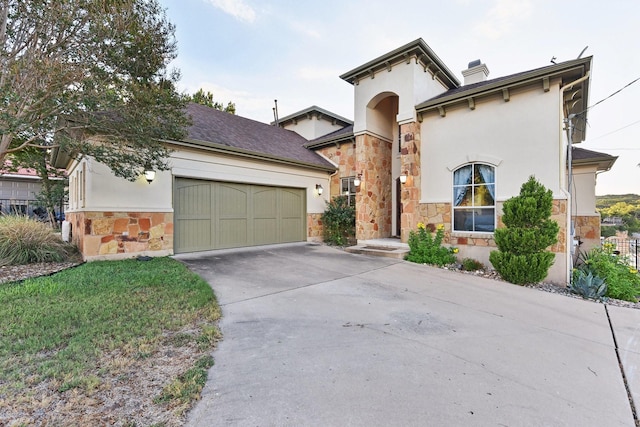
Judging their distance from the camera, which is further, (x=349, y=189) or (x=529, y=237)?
(x=349, y=189)

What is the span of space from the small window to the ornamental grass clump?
130 inches

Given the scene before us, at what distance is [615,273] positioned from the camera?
592 cm

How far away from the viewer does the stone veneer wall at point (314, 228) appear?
10789 mm

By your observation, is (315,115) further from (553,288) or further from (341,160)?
(553,288)

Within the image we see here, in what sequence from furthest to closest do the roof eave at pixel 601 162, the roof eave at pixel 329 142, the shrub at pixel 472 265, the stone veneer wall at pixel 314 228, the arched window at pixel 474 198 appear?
the stone veneer wall at pixel 314 228 < the roof eave at pixel 329 142 < the roof eave at pixel 601 162 < the arched window at pixel 474 198 < the shrub at pixel 472 265

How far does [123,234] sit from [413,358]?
23.8 ft

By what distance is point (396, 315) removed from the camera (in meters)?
3.89

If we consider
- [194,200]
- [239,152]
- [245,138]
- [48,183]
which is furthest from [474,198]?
[48,183]

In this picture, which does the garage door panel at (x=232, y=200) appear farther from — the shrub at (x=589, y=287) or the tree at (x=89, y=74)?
the shrub at (x=589, y=287)

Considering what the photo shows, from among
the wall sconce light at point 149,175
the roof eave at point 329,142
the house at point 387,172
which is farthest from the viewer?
the roof eave at point 329,142

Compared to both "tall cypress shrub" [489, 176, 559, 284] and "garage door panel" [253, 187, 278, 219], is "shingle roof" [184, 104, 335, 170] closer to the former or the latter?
"garage door panel" [253, 187, 278, 219]

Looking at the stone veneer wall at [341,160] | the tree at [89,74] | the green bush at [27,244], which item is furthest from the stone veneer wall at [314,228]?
the green bush at [27,244]

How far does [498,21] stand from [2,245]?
14.1 meters

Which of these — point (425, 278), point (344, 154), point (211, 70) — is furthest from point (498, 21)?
point (211, 70)
